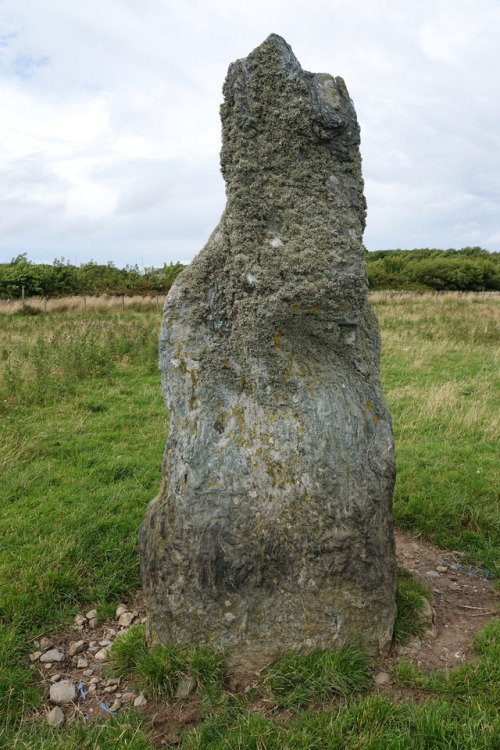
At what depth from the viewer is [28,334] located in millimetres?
17797

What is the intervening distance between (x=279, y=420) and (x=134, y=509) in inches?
113

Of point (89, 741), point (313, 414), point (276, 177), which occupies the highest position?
point (276, 177)

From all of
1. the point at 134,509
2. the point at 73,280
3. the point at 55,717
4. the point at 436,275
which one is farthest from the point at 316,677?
the point at 436,275

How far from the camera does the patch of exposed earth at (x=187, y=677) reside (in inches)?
143

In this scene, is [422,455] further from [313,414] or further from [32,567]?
[32,567]

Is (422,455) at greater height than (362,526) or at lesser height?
lesser

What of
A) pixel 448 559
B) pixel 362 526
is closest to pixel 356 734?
pixel 362 526

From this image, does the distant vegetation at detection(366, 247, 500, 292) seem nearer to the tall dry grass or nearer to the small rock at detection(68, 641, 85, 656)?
the tall dry grass

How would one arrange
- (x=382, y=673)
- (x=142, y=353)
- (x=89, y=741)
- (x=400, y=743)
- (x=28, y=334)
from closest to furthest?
(x=400, y=743) < (x=89, y=741) < (x=382, y=673) < (x=142, y=353) < (x=28, y=334)

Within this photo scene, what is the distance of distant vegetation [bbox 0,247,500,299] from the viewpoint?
36.3m

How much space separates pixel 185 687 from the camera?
145 inches

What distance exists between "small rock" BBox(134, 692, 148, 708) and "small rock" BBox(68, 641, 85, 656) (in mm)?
751

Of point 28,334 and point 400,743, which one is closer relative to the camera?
point 400,743

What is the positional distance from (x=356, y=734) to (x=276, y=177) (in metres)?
3.43
